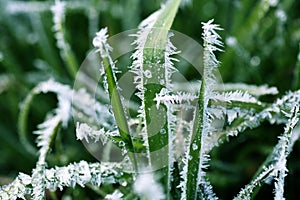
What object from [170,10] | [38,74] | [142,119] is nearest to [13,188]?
[142,119]

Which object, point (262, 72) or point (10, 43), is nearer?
point (262, 72)

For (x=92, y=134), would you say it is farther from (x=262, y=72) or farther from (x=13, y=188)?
(x=262, y=72)

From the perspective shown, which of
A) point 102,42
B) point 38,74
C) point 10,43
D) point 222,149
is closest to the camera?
point 102,42

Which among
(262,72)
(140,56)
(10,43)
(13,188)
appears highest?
(10,43)

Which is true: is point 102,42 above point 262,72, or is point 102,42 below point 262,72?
below

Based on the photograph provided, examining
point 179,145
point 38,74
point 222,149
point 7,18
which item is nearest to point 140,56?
point 179,145

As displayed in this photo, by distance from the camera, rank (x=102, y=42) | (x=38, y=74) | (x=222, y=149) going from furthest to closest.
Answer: (x=38, y=74)
(x=222, y=149)
(x=102, y=42)
